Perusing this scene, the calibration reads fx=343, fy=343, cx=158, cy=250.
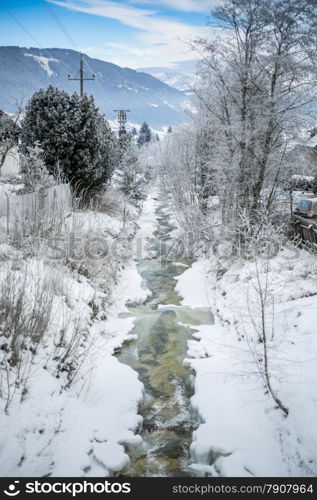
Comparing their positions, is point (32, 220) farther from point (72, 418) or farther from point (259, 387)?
point (259, 387)

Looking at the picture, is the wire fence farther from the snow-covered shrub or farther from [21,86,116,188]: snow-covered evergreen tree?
[21,86,116,188]: snow-covered evergreen tree

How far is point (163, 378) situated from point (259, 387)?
1.95m

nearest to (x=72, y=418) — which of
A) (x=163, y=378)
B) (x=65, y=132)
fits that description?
(x=163, y=378)

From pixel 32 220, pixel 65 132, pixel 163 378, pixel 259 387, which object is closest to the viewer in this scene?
pixel 259 387

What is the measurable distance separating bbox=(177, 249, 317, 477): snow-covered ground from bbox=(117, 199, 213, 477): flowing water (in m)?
0.26

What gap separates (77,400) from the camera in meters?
5.61

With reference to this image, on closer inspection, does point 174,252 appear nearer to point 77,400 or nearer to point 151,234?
point 151,234

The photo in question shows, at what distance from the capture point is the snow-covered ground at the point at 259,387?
186 inches

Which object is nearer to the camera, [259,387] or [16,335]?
[16,335]

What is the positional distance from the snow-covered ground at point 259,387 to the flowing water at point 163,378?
10.1 inches

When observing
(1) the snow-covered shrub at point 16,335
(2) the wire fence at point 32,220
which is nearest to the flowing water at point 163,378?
(1) the snow-covered shrub at point 16,335

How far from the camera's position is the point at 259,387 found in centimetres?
610

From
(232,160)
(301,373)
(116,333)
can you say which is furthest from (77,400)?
(232,160)

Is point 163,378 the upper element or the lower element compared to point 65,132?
lower
